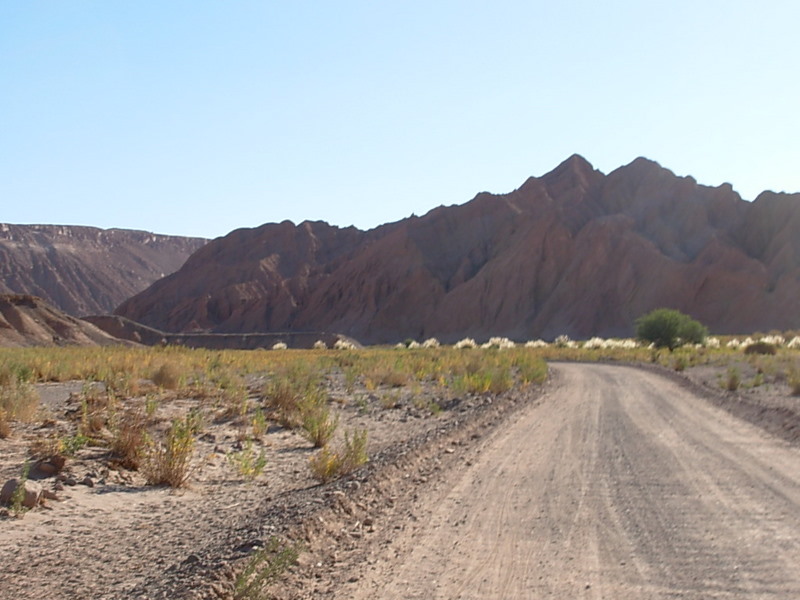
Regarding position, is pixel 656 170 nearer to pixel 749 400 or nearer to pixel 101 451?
pixel 749 400

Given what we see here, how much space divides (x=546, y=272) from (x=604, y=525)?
10154 centimetres

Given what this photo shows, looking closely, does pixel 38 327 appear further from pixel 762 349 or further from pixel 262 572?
pixel 262 572

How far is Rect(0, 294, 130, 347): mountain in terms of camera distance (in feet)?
186

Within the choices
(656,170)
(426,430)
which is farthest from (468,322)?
(426,430)

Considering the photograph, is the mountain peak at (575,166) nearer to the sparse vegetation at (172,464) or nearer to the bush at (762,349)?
the bush at (762,349)

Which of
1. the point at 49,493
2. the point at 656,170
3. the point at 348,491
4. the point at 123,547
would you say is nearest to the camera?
the point at 123,547

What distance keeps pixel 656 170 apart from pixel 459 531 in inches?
4628

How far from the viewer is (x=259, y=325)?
130m

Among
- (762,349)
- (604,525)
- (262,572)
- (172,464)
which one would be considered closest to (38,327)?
(762,349)

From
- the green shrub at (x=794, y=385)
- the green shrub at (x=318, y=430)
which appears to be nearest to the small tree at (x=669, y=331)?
the green shrub at (x=794, y=385)

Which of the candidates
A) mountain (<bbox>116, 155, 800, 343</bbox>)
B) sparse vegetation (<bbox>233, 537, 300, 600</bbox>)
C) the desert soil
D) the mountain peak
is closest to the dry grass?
the desert soil

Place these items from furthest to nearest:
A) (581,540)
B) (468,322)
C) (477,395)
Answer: (468,322) < (477,395) < (581,540)

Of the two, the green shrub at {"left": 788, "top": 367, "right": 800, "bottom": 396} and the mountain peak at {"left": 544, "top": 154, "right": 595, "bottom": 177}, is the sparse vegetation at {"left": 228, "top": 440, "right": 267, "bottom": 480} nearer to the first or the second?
the green shrub at {"left": 788, "top": 367, "right": 800, "bottom": 396}

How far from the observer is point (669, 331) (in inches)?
2346
